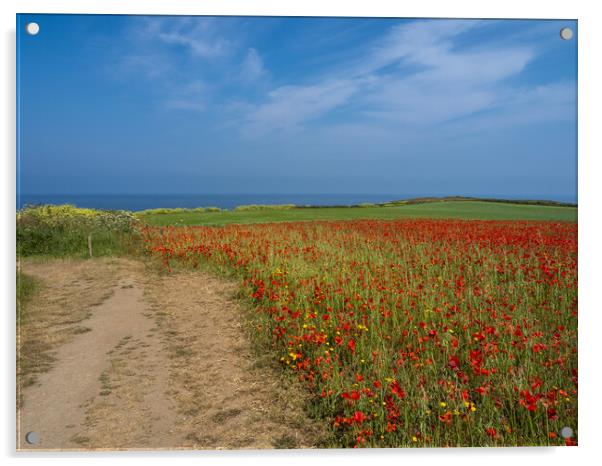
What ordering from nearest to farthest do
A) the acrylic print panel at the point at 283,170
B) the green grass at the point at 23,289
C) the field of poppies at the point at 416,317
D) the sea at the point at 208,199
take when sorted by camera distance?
the field of poppies at the point at 416,317 < the acrylic print panel at the point at 283,170 < the green grass at the point at 23,289 < the sea at the point at 208,199

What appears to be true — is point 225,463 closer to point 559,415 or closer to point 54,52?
point 559,415

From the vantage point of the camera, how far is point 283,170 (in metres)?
4.64

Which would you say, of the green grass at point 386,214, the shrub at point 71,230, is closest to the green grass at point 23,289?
the shrub at point 71,230

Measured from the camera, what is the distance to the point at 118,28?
4457 mm

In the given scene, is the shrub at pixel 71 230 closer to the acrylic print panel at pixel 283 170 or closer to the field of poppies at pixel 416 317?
the acrylic print panel at pixel 283 170

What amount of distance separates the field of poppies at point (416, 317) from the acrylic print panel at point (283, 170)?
0.04 m

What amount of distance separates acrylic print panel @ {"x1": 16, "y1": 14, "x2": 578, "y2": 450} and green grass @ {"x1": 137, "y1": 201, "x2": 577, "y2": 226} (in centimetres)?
2

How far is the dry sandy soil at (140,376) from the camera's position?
11.6ft

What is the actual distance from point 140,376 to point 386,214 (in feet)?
9.51

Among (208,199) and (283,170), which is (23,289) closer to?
(208,199)

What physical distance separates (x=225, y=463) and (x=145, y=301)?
1.87 metres

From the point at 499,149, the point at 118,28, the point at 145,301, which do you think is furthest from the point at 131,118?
the point at 499,149

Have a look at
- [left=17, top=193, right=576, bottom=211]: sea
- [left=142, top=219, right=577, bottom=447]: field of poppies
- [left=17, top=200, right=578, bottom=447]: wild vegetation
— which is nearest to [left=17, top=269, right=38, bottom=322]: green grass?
[left=17, top=200, right=578, bottom=447]: wild vegetation
